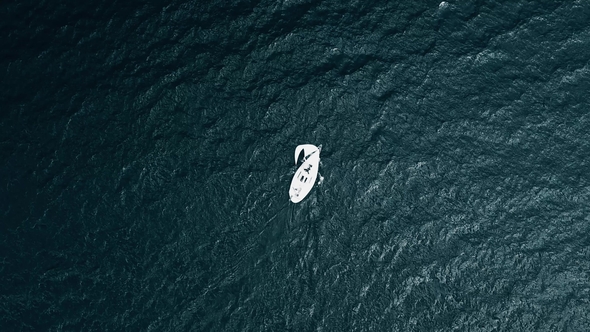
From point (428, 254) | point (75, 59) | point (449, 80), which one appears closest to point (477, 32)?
point (449, 80)

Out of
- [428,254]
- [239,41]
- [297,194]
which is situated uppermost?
[239,41]

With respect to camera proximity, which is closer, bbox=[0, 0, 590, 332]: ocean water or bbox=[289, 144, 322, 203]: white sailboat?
bbox=[0, 0, 590, 332]: ocean water

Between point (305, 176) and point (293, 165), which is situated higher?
point (293, 165)

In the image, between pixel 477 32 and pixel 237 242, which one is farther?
pixel 477 32

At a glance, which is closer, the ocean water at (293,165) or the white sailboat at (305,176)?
the ocean water at (293,165)

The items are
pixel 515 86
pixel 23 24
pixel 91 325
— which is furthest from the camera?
pixel 23 24

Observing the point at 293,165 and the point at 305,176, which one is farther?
the point at 293,165

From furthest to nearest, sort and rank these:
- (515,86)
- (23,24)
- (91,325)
→ (23,24), (515,86), (91,325)

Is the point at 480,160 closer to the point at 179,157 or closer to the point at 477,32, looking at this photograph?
the point at 477,32
